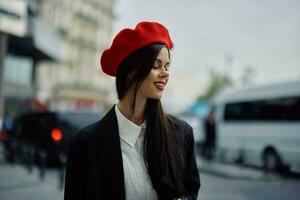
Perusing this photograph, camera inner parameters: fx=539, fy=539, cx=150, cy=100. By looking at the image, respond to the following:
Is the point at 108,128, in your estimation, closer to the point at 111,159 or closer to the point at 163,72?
the point at 111,159

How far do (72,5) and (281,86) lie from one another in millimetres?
44994

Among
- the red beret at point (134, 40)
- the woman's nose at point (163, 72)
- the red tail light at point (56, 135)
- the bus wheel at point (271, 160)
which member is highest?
the red beret at point (134, 40)

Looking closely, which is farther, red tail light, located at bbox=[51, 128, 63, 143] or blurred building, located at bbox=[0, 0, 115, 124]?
blurred building, located at bbox=[0, 0, 115, 124]

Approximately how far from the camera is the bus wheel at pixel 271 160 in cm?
1393

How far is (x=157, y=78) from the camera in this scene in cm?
232

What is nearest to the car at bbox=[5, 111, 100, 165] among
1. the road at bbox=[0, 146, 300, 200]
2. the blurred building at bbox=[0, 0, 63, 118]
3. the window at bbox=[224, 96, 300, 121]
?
the road at bbox=[0, 146, 300, 200]

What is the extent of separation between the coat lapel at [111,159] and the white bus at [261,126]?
11484mm

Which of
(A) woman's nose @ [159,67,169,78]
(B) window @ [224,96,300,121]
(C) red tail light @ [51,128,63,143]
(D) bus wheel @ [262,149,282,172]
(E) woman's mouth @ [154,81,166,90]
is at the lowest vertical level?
(D) bus wheel @ [262,149,282,172]

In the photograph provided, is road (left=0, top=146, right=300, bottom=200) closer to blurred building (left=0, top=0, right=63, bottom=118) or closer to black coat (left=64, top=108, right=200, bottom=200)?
black coat (left=64, top=108, right=200, bottom=200)

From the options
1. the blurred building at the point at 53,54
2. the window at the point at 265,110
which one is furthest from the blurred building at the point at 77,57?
the window at the point at 265,110

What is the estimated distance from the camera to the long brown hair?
227cm

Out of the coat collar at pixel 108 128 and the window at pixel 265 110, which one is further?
the window at pixel 265 110

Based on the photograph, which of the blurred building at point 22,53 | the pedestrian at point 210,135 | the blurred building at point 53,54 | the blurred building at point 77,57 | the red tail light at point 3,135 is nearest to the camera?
the red tail light at point 3,135

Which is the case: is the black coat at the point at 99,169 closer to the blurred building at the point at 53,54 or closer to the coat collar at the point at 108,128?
the coat collar at the point at 108,128
